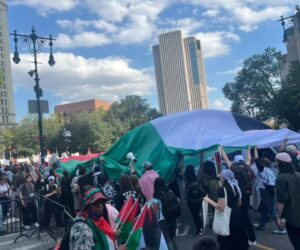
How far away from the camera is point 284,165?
511cm

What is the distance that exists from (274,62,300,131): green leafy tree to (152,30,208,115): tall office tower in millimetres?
105171

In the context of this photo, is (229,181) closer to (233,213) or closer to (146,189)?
(233,213)

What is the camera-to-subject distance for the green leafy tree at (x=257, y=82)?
1971 inches

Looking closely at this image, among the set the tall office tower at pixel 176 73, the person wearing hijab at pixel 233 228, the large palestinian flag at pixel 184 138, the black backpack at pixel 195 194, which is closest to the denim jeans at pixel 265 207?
the large palestinian flag at pixel 184 138

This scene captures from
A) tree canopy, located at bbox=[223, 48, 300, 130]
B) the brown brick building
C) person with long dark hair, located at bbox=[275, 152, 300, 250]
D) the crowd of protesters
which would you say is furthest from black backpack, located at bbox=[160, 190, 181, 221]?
the brown brick building

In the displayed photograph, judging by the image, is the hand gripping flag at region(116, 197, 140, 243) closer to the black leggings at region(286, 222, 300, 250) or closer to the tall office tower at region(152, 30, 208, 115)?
the black leggings at region(286, 222, 300, 250)

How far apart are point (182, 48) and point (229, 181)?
Answer: 478ft

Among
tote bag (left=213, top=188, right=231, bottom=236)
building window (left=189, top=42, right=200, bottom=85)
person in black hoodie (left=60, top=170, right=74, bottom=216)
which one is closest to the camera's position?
tote bag (left=213, top=188, right=231, bottom=236)

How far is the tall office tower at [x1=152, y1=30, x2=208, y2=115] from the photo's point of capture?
146500 mm

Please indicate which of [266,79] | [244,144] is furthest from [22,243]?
[266,79]

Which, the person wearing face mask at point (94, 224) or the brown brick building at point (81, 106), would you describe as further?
the brown brick building at point (81, 106)

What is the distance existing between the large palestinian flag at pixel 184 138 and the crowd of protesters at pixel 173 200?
18.2 inches

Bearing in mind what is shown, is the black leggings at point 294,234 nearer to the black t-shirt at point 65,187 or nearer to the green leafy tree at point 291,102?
the black t-shirt at point 65,187

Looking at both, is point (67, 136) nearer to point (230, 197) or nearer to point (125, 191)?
point (125, 191)
